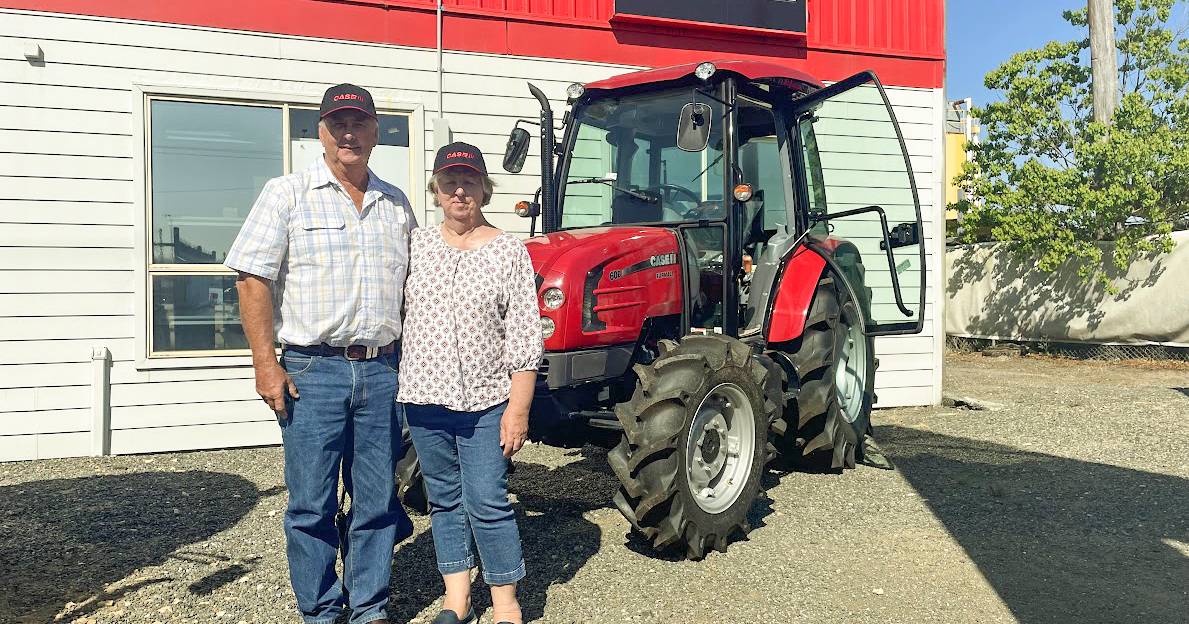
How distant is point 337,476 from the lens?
3.13 meters

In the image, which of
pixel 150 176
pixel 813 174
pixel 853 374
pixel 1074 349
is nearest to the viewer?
pixel 813 174

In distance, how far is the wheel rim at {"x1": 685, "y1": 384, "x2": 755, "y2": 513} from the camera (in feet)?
13.9

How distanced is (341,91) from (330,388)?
1.04m

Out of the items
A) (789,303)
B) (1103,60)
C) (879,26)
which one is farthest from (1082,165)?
(789,303)

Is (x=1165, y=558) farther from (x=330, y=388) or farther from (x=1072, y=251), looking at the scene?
(x=1072, y=251)

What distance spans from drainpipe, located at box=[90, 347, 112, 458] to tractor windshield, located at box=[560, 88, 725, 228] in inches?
149

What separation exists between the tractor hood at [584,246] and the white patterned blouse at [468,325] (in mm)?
937

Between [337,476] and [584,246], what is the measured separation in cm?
169

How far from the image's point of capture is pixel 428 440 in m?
3.16

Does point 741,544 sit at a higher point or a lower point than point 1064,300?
lower

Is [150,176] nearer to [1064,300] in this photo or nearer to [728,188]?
[728,188]

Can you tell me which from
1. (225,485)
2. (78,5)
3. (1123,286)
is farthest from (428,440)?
(1123,286)

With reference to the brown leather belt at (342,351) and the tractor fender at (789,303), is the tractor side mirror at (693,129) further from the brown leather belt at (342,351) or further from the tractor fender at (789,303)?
the brown leather belt at (342,351)

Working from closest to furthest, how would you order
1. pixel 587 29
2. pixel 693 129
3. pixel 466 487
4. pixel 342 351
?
pixel 342 351 < pixel 466 487 < pixel 693 129 < pixel 587 29
